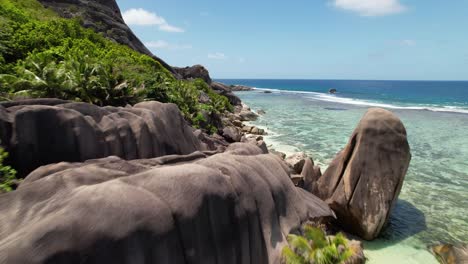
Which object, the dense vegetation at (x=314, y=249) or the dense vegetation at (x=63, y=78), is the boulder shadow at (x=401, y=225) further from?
the dense vegetation at (x=63, y=78)

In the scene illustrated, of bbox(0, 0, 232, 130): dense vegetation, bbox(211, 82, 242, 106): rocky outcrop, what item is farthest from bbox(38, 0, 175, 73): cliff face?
bbox(0, 0, 232, 130): dense vegetation

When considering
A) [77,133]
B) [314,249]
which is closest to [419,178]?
[314,249]

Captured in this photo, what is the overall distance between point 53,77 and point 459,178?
24.4 metres

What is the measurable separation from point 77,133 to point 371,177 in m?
10.6

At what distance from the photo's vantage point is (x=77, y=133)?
332 inches

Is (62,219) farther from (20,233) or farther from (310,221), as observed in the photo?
(310,221)

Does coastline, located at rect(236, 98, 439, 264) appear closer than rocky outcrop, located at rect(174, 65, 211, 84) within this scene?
Yes

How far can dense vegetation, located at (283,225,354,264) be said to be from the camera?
21.4 feet

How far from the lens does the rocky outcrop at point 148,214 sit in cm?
433

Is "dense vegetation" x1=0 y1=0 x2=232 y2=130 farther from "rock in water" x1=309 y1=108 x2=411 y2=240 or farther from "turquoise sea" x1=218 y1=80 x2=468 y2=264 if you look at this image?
"turquoise sea" x1=218 y1=80 x2=468 y2=264

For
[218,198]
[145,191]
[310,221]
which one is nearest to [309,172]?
[310,221]

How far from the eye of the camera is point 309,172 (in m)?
14.9

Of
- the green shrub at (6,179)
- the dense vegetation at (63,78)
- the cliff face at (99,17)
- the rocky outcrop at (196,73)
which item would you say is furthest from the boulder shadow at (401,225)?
the rocky outcrop at (196,73)

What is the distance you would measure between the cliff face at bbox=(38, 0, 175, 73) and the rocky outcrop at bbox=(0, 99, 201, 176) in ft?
131
